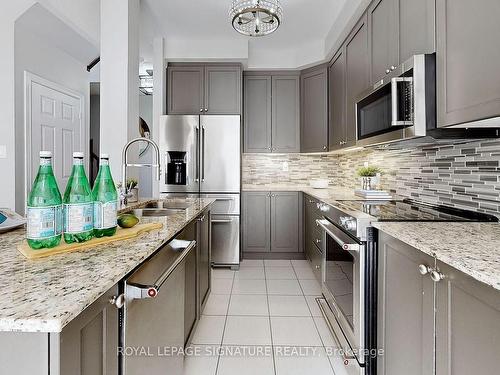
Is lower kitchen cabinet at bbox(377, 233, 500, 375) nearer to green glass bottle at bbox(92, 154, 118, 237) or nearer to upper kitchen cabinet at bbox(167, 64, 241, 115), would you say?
green glass bottle at bbox(92, 154, 118, 237)

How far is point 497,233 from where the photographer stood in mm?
1230

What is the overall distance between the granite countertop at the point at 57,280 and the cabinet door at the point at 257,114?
334 cm

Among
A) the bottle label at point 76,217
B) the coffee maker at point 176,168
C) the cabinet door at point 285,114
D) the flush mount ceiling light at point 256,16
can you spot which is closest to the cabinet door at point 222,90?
the cabinet door at point 285,114

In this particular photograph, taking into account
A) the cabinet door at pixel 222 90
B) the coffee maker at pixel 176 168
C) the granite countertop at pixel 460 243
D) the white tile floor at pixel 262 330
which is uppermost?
the cabinet door at pixel 222 90

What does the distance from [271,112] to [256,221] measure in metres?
1.49

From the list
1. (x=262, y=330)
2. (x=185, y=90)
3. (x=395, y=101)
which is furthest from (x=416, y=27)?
(x=185, y=90)

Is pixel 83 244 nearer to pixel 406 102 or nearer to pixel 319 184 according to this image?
pixel 406 102

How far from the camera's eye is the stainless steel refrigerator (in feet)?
12.5

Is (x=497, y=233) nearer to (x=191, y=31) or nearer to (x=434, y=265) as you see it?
(x=434, y=265)

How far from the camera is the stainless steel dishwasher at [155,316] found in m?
0.90

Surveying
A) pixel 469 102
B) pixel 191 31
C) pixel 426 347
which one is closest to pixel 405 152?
pixel 469 102

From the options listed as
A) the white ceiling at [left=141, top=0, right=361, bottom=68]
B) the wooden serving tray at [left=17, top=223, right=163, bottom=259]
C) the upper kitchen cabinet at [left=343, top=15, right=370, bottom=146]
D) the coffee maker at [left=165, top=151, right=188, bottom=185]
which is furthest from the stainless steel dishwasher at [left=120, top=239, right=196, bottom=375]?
the white ceiling at [left=141, top=0, right=361, bottom=68]

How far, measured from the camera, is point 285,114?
14.3 ft

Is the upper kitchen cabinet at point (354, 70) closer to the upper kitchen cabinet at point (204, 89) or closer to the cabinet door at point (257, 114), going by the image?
the cabinet door at point (257, 114)
